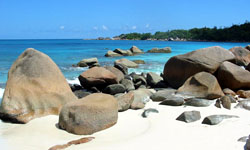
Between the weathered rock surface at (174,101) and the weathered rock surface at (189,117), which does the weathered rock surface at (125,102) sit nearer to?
the weathered rock surface at (174,101)

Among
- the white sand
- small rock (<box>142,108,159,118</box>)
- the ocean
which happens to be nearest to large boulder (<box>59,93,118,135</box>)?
the white sand

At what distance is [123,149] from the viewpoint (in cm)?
418

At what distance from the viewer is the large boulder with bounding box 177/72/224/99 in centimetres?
711

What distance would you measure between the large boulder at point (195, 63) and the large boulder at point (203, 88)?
138cm

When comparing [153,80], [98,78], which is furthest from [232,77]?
[98,78]

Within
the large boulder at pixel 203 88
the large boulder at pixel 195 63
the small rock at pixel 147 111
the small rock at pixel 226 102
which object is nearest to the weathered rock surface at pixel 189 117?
the small rock at pixel 147 111

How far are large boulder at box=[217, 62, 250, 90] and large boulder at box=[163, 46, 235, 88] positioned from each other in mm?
301

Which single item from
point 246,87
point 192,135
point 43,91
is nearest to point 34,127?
point 43,91

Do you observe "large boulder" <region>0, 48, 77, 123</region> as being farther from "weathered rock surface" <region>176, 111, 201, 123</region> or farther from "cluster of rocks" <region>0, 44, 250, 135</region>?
"weathered rock surface" <region>176, 111, 201, 123</region>

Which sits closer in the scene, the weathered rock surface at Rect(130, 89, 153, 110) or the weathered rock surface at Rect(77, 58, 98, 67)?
the weathered rock surface at Rect(130, 89, 153, 110)

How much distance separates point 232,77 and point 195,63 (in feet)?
3.99

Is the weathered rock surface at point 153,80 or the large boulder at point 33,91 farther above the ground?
the large boulder at point 33,91

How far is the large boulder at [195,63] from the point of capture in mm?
8742

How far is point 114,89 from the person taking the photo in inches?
330
